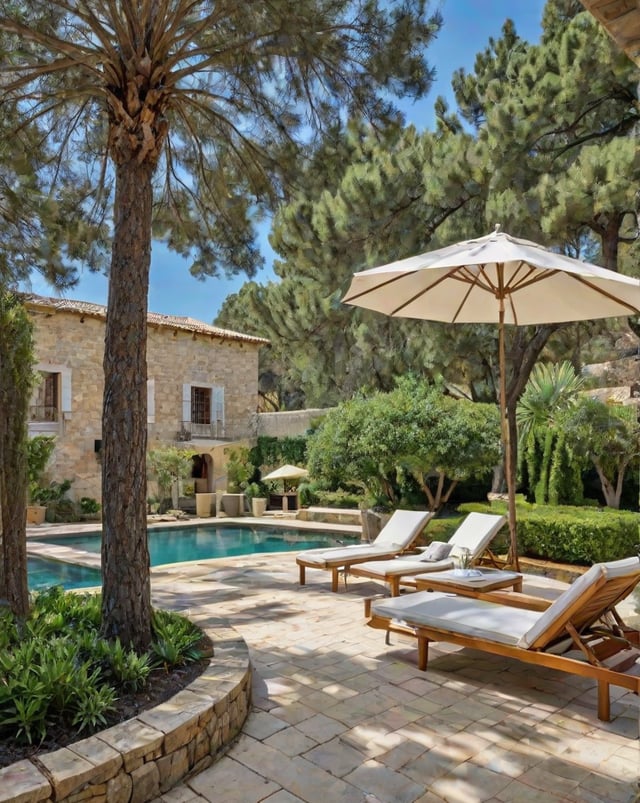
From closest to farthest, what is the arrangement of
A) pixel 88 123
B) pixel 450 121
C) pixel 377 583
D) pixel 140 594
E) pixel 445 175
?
pixel 140 594, pixel 88 123, pixel 377 583, pixel 445 175, pixel 450 121

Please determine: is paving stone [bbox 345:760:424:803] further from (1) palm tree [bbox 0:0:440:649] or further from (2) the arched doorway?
(2) the arched doorway

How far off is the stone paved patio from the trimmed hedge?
3801 mm

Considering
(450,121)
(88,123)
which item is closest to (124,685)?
(88,123)

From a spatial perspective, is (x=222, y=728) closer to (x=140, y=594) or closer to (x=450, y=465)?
(x=140, y=594)

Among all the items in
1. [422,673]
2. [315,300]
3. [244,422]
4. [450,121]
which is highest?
[450,121]

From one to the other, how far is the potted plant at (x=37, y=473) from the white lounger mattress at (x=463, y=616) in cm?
1304

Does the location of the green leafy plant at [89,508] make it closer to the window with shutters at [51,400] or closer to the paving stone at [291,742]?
the window with shutters at [51,400]

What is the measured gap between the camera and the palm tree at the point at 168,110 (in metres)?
4.05

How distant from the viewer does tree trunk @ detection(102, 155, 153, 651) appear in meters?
3.96

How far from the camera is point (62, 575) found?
1009cm

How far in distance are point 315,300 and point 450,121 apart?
19.3ft

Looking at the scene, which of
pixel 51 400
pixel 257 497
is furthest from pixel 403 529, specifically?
pixel 51 400

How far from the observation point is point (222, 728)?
329 cm

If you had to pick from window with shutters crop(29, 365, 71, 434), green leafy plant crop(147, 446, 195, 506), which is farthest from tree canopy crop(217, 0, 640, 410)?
window with shutters crop(29, 365, 71, 434)
